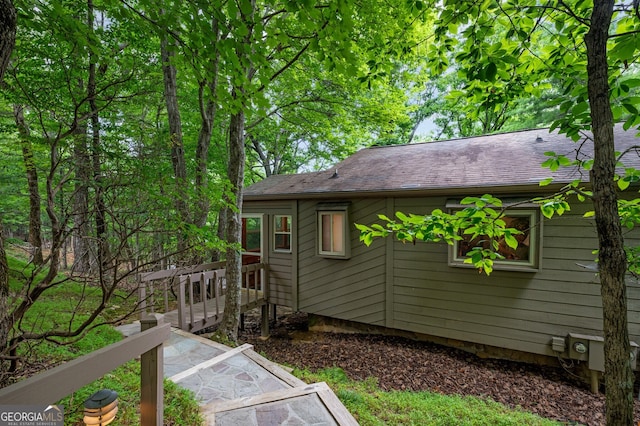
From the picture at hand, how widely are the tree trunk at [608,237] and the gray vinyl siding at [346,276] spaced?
416 centimetres

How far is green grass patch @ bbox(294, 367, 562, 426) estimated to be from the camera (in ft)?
9.52

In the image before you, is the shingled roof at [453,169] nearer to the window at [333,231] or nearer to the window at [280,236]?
the window at [333,231]

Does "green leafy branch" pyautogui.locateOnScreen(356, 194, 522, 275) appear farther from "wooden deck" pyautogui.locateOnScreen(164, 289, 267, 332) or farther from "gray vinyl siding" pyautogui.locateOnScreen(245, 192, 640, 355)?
"wooden deck" pyautogui.locateOnScreen(164, 289, 267, 332)

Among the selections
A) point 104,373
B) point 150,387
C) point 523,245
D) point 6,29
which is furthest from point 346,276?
point 6,29

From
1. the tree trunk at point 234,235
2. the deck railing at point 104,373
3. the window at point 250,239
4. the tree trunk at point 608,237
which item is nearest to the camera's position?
the deck railing at point 104,373

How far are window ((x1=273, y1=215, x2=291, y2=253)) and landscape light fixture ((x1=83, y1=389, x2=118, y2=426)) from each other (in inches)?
196

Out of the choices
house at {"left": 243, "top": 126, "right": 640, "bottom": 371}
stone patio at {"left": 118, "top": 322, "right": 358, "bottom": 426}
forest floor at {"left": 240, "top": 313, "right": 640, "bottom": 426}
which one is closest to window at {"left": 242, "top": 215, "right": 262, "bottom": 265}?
house at {"left": 243, "top": 126, "right": 640, "bottom": 371}

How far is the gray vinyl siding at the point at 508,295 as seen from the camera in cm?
416

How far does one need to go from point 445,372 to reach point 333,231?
318 centimetres

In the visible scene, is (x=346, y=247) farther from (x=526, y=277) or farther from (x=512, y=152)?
(x=512, y=152)

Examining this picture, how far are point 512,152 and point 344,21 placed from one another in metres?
4.88

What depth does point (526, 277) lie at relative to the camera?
4.51 meters

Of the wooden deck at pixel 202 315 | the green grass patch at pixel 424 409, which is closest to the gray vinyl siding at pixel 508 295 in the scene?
the green grass patch at pixel 424 409

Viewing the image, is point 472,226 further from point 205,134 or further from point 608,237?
point 205,134
